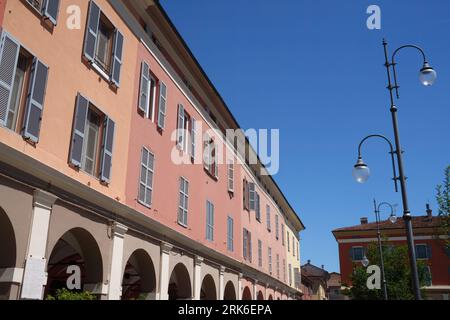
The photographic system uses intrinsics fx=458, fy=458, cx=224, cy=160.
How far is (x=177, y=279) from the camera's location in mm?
18172

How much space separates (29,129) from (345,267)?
170 feet

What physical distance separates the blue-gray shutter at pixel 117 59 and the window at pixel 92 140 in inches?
52.1

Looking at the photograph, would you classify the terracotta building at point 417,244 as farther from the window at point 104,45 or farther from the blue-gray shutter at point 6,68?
the blue-gray shutter at point 6,68

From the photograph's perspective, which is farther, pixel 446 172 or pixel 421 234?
pixel 421 234

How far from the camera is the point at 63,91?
1092 centimetres

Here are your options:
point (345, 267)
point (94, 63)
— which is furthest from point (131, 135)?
point (345, 267)

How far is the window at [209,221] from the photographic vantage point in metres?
20.7

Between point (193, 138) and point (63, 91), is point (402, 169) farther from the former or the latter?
point (193, 138)

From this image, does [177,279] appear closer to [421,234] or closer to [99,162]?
[99,162]

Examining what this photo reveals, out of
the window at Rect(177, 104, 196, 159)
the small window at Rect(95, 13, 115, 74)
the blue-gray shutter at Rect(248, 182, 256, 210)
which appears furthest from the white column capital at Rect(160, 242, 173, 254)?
the blue-gray shutter at Rect(248, 182, 256, 210)

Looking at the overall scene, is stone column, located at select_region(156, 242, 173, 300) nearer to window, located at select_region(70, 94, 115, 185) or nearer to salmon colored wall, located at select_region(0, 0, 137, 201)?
salmon colored wall, located at select_region(0, 0, 137, 201)

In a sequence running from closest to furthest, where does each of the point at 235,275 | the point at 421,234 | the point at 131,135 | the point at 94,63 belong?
the point at 94,63
the point at 131,135
the point at 235,275
the point at 421,234

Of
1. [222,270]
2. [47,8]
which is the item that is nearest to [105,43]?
[47,8]

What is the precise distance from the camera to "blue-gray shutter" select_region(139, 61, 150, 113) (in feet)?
49.6
